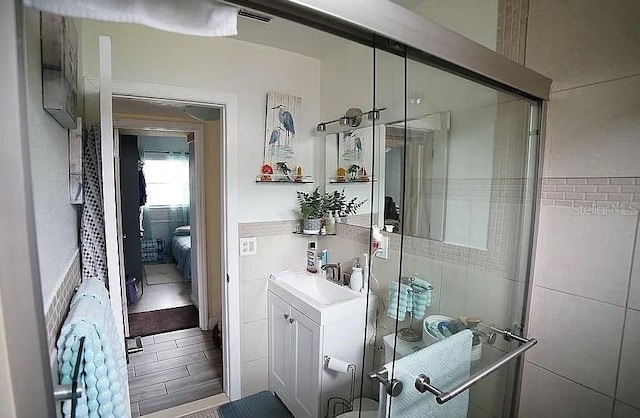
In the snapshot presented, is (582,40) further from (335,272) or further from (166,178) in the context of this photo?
(166,178)

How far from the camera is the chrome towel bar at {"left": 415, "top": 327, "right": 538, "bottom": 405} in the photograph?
1.06 m

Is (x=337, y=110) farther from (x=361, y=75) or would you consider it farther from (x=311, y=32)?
(x=311, y=32)

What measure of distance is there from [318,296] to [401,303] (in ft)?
3.46

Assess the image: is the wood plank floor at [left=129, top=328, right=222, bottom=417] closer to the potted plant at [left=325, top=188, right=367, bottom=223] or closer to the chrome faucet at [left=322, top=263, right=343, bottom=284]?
the chrome faucet at [left=322, top=263, right=343, bottom=284]

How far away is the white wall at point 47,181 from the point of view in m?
Result: 0.70

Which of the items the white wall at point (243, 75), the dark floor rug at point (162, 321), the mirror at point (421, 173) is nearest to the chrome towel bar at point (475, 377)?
the mirror at point (421, 173)

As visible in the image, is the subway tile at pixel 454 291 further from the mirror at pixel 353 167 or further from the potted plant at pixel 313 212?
the potted plant at pixel 313 212

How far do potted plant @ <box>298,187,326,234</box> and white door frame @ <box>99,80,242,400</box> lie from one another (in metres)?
0.50

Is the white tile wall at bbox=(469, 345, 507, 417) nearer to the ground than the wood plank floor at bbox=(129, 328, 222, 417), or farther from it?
farther from it

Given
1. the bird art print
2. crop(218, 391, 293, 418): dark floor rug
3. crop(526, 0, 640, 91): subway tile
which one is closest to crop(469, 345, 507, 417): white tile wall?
crop(526, 0, 640, 91): subway tile

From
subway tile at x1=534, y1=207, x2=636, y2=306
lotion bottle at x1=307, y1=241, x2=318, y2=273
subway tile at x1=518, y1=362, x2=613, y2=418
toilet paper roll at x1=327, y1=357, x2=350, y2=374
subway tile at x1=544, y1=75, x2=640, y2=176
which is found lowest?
toilet paper roll at x1=327, y1=357, x2=350, y2=374

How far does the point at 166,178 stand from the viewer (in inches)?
238

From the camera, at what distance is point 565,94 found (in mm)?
1179

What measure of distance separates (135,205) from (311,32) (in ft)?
11.0
